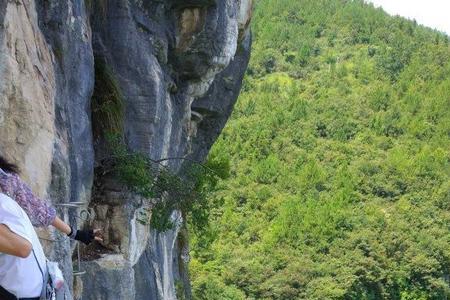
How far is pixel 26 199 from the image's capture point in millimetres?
4043

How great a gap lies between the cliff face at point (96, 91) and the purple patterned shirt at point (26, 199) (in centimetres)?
83

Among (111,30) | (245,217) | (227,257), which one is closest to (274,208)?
(245,217)

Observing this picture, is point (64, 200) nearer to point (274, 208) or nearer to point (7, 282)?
point (7, 282)

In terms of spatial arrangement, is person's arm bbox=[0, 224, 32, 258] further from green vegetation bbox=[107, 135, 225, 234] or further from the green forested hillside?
the green forested hillside

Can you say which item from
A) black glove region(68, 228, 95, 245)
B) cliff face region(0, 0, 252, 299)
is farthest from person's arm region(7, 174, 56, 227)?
cliff face region(0, 0, 252, 299)

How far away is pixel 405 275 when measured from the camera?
46219 millimetres

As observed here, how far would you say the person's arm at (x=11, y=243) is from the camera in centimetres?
300

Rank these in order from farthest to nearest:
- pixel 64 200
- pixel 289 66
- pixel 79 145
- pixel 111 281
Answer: pixel 289 66, pixel 111 281, pixel 79 145, pixel 64 200

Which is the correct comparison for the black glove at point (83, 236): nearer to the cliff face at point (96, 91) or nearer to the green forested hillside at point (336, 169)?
the cliff face at point (96, 91)

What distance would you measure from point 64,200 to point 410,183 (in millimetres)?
58096

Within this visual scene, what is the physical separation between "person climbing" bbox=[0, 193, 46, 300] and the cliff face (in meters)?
1.44

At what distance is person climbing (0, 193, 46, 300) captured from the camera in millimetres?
3023

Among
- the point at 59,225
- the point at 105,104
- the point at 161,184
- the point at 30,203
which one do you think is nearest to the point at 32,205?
the point at 30,203

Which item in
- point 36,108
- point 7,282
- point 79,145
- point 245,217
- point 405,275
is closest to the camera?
point 7,282
